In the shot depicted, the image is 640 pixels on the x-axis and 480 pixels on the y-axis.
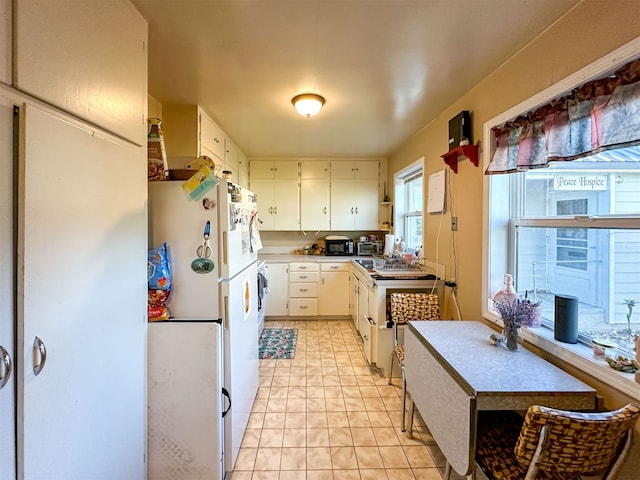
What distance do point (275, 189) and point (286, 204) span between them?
0.28m

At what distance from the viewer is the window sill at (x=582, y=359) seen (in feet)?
3.70

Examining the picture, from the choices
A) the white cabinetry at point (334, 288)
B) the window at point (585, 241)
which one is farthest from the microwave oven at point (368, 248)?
the window at point (585, 241)

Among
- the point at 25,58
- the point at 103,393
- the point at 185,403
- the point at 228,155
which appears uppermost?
the point at 228,155

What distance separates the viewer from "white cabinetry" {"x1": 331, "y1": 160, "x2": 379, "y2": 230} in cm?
451

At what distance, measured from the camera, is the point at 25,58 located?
0.85 meters

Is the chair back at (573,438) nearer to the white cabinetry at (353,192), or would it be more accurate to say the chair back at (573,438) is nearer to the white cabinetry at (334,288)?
the white cabinetry at (334,288)

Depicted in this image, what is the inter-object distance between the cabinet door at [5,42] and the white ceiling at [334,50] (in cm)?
68

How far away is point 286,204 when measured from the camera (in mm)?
4492

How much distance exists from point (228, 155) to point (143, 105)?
191 centimetres

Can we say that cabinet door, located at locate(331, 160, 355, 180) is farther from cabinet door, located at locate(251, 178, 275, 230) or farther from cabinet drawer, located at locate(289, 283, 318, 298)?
cabinet drawer, located at locate(289, 283, 318, 298)

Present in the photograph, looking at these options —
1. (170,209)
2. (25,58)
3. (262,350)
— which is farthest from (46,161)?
(262,350)

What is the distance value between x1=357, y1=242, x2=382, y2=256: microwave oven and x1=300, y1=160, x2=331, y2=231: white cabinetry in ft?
2.14

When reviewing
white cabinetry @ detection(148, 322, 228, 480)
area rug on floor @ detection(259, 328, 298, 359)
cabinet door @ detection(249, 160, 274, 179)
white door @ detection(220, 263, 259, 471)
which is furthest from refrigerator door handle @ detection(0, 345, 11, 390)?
cabinet door @ detection(249, 160, 274, 179)

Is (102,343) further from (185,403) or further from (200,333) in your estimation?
(185,403)
